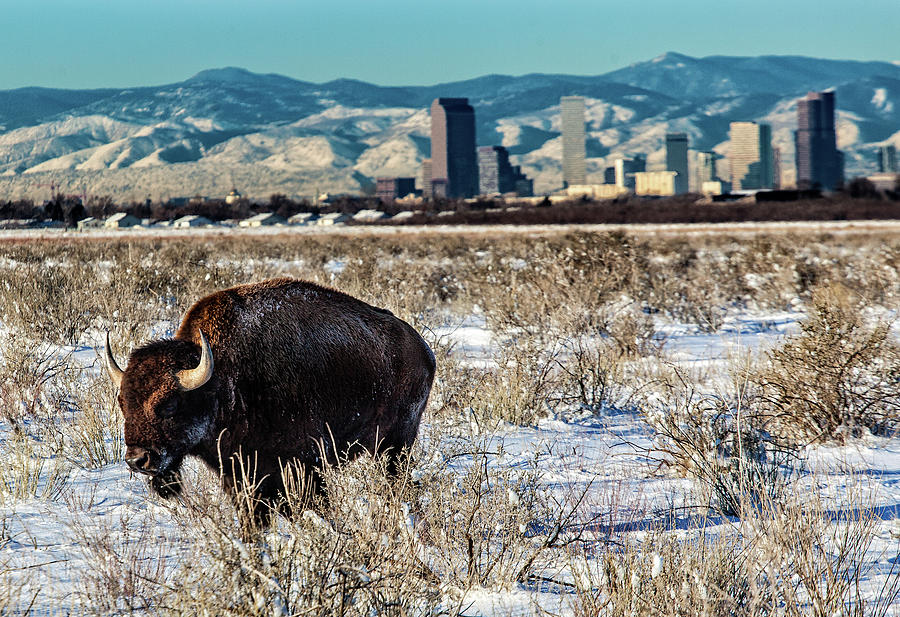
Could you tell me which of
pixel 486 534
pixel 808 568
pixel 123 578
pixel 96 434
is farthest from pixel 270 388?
pixel 808 568

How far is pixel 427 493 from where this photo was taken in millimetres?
4578

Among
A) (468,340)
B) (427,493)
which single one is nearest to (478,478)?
Answer: (427,493)

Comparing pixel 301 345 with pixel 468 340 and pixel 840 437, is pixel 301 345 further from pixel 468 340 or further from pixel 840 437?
pixel 468 340

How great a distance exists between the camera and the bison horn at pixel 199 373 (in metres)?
3.69

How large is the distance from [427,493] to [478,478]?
24.8 inches

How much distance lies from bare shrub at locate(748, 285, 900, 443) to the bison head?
13.4 feet

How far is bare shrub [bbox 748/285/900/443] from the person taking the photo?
639 cm

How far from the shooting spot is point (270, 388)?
4125 mm

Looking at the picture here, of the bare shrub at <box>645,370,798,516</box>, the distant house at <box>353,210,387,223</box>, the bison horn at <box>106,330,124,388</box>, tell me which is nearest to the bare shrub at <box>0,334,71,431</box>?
the bison horn at <box>106,330,124,388</box>

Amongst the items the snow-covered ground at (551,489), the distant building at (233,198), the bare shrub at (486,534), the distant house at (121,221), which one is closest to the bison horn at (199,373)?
the snow-covered ground at (551,489)

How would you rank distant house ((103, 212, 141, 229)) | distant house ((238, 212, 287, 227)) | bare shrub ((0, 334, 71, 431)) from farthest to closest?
distant house ((238, 212, 287, 227)) < distant house ((103, 212, 141, 229)) < bare shrub ((0, 334, 71, 431))

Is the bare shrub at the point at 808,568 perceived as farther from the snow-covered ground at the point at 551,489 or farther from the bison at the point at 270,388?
the bison at the point at 270,388

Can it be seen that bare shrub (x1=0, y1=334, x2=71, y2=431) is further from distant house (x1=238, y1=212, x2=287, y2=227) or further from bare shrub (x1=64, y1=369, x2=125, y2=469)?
distant house (x1=238, y1=212, x2=287, y2=227)

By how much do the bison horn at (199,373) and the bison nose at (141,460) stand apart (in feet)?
1.03
